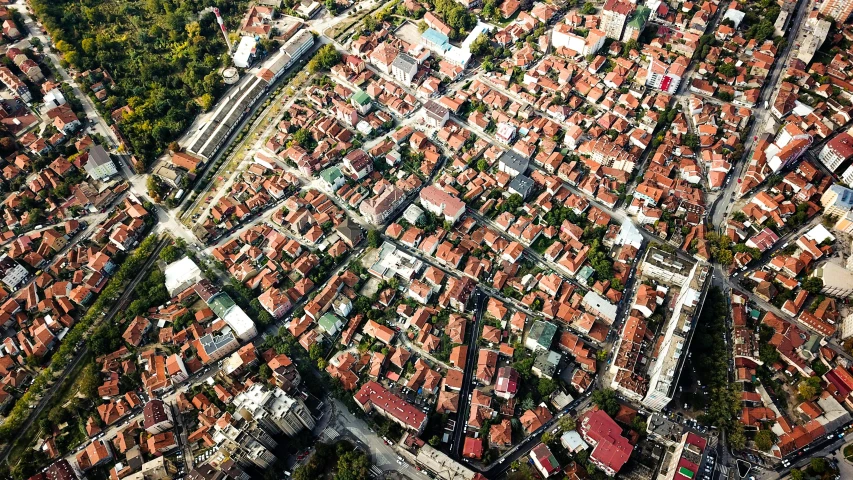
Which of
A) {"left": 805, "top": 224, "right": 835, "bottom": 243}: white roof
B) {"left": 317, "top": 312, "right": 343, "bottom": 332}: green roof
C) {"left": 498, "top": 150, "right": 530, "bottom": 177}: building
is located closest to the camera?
{"left": 317, "top": 312, "right": 343, "bottom": 332}: green roof

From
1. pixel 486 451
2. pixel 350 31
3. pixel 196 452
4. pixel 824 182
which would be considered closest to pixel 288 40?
pixel 350 31

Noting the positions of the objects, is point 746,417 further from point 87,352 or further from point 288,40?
point 288,40

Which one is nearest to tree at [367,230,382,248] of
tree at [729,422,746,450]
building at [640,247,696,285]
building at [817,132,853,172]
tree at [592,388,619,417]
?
tree at [592,388,619,417]

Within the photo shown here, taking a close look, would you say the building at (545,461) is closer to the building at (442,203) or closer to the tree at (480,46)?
the building at (442,203)

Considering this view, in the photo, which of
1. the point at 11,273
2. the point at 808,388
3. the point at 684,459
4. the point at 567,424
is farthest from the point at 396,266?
the point at 11,273

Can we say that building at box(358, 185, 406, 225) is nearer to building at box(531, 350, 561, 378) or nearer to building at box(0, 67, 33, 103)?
building at box(531, 350, 561, 378)

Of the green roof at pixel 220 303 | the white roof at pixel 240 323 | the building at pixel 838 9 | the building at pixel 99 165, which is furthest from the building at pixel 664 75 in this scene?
the building at pixel 99 165
